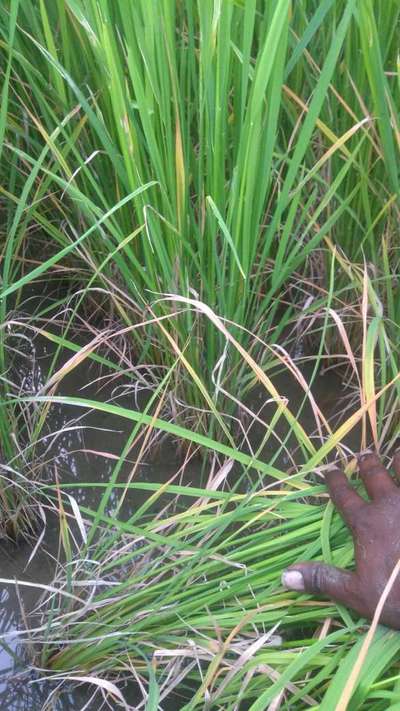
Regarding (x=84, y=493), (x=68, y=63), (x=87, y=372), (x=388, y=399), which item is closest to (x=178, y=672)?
(x=84, y=493)

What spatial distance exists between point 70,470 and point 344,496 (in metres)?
0.53

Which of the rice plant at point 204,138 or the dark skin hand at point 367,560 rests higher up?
the rice plant at point 204,138

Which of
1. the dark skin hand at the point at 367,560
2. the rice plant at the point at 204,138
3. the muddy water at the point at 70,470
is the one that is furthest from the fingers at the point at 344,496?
the muddy water at the point at 70,470

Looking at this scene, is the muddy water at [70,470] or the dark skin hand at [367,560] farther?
the muddy water at [70,470]

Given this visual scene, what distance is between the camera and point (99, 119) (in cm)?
118

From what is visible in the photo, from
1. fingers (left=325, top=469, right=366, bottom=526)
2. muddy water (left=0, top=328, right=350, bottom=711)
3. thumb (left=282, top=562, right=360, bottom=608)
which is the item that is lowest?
muddy water (left=0, top=328, right=350, bottom=711)

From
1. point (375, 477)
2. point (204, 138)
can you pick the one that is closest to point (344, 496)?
point (375, 477)

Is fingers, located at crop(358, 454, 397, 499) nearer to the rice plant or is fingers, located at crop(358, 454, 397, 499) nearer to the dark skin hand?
the dark skin hand

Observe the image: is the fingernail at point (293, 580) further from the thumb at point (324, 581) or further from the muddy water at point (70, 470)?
the muddy water at point (70, 470)

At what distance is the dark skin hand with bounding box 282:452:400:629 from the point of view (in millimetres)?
937

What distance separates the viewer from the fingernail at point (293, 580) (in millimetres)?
965

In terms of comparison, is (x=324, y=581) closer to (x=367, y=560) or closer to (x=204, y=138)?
(x=367, y=560)

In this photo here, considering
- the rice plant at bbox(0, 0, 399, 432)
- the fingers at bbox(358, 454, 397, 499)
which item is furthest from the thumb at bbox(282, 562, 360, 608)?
the rice plant at bbox(0, 0, 399, 432)

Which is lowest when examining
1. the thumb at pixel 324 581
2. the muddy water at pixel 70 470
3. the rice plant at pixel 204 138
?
the muddy water at pixel 70 470
